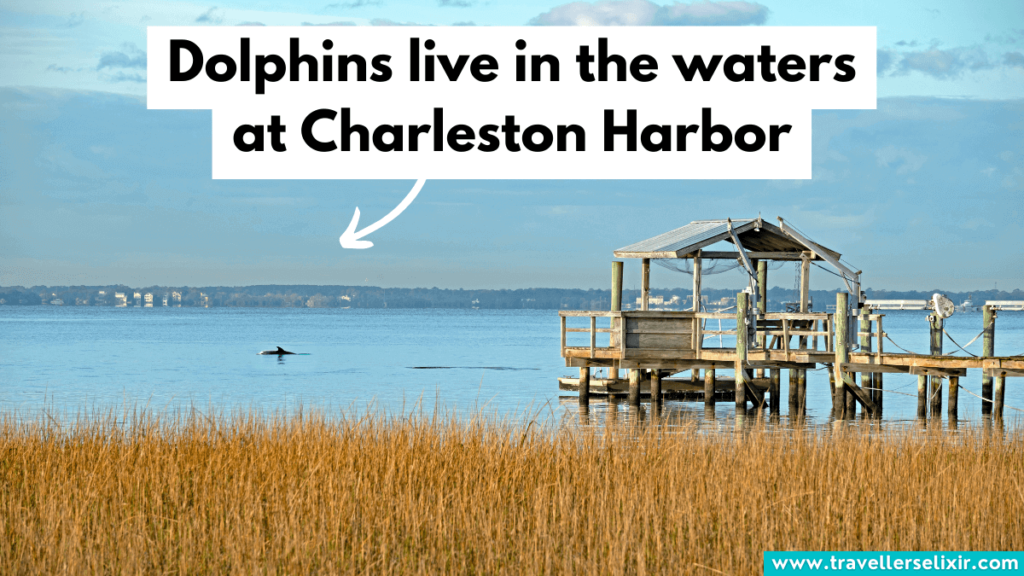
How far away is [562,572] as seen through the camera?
23.9 ft

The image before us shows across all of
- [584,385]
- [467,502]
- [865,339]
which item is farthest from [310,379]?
[467,502]

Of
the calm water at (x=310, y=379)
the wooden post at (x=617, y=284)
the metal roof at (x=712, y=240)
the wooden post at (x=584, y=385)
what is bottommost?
the calm water at (x=310, y=379)

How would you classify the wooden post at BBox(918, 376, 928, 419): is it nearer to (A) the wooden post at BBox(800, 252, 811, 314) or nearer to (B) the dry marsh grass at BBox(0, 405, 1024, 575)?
(A) the wooden post at BBox(800, 252, 811, 314)

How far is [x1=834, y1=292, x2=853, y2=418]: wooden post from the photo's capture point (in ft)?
70.1

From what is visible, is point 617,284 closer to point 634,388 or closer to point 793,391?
point 634,388

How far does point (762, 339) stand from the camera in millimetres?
24984

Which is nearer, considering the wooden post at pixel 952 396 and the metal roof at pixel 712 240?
the wooden post at pixel 952 396

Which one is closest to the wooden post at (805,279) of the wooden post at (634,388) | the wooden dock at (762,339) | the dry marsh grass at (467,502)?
the wooden dock at (762,339)

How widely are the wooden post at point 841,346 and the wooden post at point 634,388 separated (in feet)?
15.8

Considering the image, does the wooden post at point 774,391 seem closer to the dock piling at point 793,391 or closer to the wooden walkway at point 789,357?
the wooden walkway at point 789,357

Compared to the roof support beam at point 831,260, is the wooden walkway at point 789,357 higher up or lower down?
lower down

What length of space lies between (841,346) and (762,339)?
3.38 metres

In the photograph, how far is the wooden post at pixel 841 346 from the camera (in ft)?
70.1

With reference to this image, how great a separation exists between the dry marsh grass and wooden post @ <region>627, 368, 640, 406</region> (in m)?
12.5
